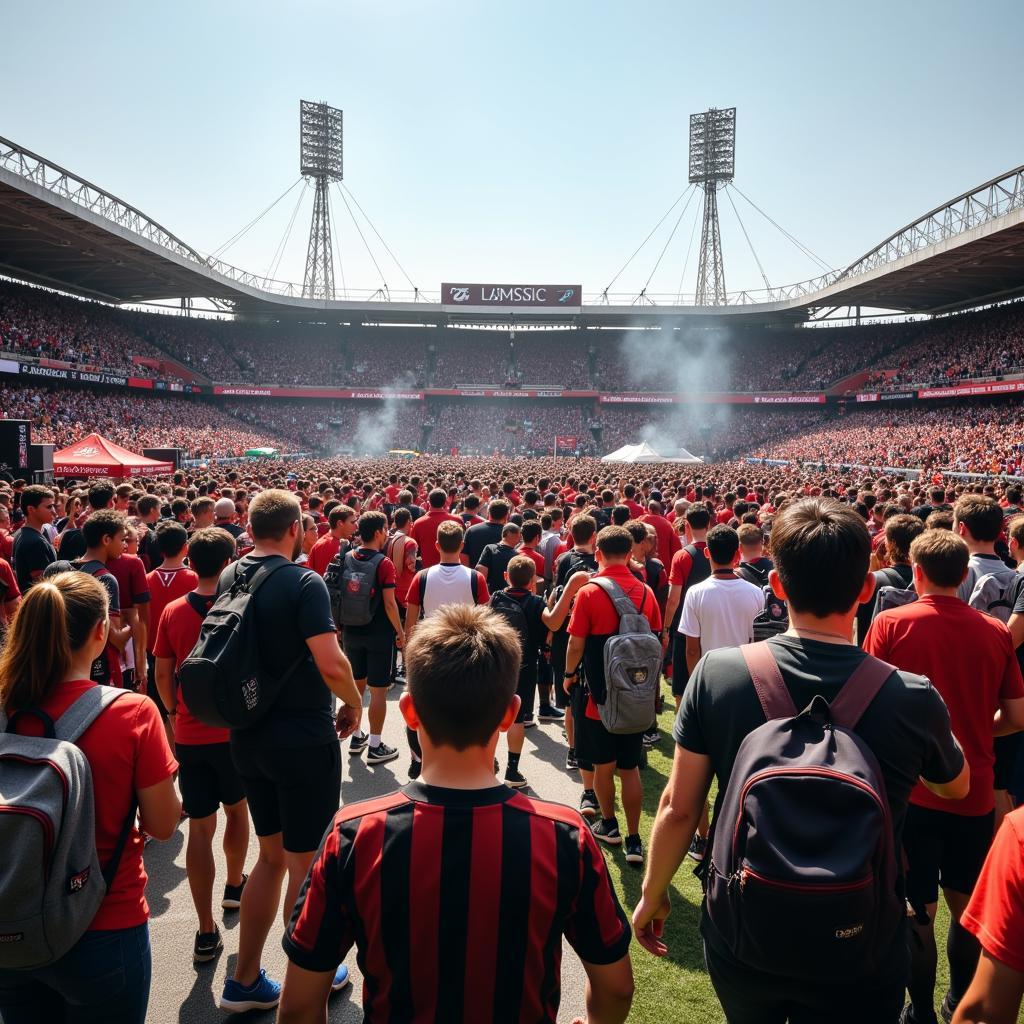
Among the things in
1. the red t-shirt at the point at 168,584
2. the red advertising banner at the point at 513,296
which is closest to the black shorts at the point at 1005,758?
the red t-shirt at the point at 168,584

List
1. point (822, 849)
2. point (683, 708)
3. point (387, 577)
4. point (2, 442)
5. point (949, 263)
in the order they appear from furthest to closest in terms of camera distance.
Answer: point (949, 263) → point (2, 442) → point (387, 577) → point (683, 708) → point (822, 849)

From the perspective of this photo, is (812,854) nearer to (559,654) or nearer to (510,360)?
(559,654)

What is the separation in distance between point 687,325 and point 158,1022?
184ft

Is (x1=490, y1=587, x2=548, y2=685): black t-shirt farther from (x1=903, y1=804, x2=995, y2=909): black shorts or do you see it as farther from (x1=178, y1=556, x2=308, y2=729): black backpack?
(x1=903, y1=804, x2=995, y2=909): black shorts

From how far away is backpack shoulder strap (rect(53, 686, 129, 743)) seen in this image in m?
1.95

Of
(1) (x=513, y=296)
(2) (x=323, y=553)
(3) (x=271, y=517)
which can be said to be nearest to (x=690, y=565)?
(2) (x=323, y=553)

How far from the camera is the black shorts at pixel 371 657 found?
5.83m

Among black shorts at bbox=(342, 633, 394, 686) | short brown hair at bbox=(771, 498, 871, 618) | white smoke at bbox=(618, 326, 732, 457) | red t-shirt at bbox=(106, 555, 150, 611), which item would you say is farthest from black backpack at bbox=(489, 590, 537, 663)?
white smoke at bbox=(618, 326, 732, 457)

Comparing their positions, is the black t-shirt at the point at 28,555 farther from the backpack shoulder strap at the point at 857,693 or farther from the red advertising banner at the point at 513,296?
the red advertising banner at the point at 513,296

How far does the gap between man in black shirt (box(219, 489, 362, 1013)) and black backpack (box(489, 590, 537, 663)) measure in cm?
236

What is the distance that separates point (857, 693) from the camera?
185cm

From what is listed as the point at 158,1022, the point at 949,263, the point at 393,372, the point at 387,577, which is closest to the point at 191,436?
the point at 393,372

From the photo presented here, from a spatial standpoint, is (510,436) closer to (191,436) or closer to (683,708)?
(191,436)

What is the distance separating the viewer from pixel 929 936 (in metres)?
2.93
